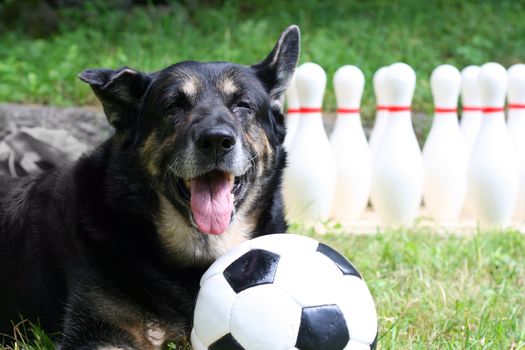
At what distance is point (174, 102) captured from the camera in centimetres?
325

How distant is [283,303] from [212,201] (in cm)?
67

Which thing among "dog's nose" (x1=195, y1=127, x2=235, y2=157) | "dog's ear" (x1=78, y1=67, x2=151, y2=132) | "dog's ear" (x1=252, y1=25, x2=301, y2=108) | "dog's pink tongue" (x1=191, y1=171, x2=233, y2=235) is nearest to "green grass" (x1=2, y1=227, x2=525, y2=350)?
"dog's pink tongue" (x1=191, y1=171, x2=233, y2=235)

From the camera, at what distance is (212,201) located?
310 centimetres

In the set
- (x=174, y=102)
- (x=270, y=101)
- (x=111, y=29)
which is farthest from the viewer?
(x=111, y=29)

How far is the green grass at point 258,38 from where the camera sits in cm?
709

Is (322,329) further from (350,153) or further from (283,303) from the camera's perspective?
(350,153)

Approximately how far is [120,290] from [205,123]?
735 millimetres

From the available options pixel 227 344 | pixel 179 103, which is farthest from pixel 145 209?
pixel 227 344

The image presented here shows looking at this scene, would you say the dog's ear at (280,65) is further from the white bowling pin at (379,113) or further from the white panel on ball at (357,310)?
the white bowling pin at (379,113)

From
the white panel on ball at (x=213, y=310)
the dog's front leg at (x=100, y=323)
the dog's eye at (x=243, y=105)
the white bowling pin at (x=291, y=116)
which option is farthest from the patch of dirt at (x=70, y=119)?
the white panel on ball at (x=213, y=310)

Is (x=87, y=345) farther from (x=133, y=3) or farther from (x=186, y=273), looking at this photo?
(x=133, y=3)

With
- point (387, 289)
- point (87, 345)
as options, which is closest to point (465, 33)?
point (387, 289)

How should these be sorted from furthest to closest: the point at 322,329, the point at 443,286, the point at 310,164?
the point at 310,164
the point at 443,286
the point at 322,329

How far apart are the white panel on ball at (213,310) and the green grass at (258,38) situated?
13.5ft
